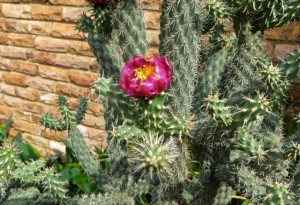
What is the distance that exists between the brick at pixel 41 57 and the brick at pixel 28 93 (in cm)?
31

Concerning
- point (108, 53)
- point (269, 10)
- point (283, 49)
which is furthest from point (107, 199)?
point (283, 49)

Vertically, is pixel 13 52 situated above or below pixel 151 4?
below

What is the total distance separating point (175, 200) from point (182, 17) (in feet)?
2.54

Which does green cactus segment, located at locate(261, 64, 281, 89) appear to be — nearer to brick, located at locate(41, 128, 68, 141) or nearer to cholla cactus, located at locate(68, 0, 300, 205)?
cholla cactus, located at locate(68, 0, 300, 205)

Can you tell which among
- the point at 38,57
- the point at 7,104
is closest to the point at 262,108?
the point at 38,57

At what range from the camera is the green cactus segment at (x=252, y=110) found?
1.47m

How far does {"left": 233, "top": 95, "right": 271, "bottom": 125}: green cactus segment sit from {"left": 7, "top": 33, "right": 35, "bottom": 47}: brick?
9.99 ft

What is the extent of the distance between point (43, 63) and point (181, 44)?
2570mm

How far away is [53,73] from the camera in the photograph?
4066 mm

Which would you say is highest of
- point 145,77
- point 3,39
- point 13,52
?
point 145,77

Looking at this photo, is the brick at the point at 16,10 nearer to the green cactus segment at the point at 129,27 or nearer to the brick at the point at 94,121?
the brick at the point at 94,121

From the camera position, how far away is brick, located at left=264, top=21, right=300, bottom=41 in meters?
2.68

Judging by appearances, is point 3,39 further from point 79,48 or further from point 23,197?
point 23,197

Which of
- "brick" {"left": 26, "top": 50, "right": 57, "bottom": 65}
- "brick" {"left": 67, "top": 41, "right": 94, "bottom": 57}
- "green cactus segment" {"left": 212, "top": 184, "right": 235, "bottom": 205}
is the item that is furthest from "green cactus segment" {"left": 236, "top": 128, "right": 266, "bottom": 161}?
"brick" {"left": 26, "top": 50, "right": 57, "bottom": 65}
